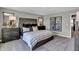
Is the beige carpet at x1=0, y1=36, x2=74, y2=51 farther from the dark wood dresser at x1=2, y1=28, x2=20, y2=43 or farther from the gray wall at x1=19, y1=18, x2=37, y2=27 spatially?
the gray wall at x1=19, y1=18, x2=37, y2=27

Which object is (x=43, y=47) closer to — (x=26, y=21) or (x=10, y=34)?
(x=10, y=34)

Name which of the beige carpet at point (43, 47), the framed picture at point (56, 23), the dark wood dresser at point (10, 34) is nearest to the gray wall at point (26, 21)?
the dark wood dresser at point (10, 34)

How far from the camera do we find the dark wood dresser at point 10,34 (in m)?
4.50

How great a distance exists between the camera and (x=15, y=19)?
5.50 meters

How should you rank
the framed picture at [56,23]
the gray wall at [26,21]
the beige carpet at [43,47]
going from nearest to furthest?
the beige carpet at [43,47] < the gray wall at [26,21] < the framed picture at [56,23]

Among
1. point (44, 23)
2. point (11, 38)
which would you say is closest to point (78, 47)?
point (11, 38)

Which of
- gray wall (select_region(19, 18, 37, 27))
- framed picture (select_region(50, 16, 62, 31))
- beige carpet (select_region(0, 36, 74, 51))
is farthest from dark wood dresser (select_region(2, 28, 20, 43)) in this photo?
framed picture (select_region(50, 16, 62, 31))

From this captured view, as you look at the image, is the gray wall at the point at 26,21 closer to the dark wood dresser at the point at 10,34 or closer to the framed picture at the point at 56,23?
the dark wood dresser at the point at 10,34

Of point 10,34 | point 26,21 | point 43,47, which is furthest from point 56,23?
point 10,34

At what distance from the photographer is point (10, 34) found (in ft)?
15.7

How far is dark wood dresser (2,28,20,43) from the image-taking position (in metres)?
4.50
